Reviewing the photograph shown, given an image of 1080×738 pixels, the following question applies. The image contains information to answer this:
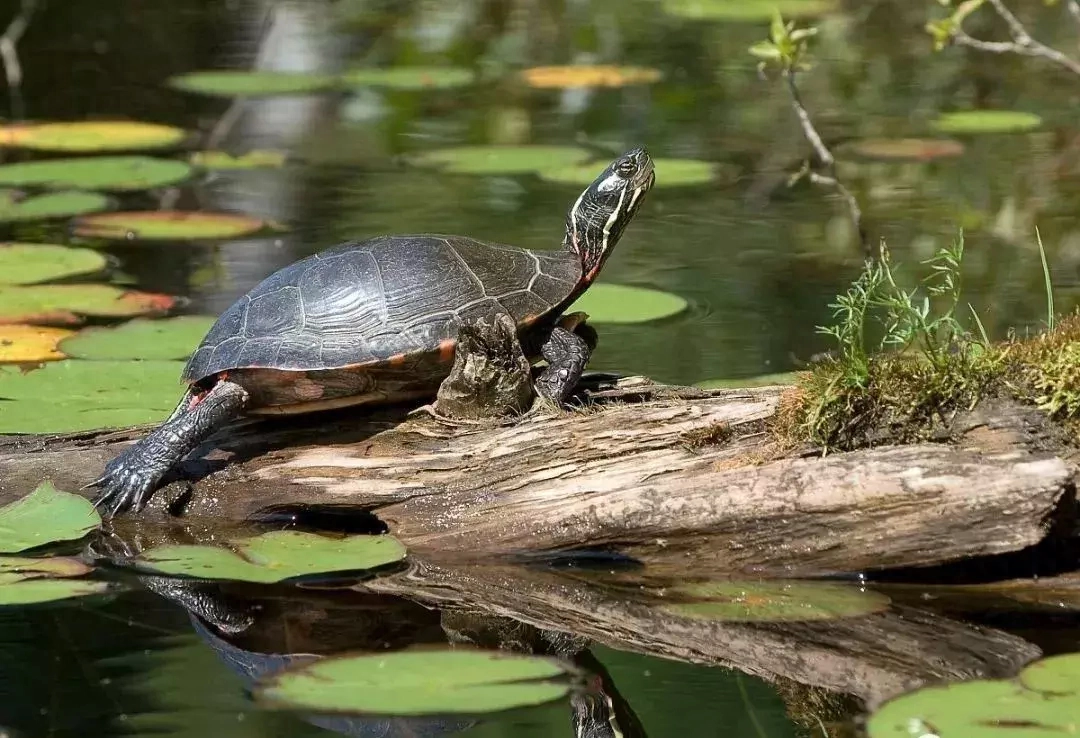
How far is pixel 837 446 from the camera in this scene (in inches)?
157

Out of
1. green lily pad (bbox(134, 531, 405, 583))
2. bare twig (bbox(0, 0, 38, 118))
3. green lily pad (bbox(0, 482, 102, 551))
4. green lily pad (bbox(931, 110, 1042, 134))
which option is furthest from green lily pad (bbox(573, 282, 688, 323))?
bare twig (bbox(0, 0, 38, 118))

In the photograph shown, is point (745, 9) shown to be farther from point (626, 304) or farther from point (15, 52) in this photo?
point (626, 304)

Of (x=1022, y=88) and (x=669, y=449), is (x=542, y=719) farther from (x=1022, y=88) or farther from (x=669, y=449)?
(x=1022, y=88)

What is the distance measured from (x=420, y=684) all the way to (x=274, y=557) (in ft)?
3.09

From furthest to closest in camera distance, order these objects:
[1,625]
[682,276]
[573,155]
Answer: [573,155]
[682,276]
[1,625]

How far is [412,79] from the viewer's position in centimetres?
1173

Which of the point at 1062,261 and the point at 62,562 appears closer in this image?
the point at 62,562

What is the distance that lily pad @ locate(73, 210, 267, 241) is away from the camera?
25.9ft

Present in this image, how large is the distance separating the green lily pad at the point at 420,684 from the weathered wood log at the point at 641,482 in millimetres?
695

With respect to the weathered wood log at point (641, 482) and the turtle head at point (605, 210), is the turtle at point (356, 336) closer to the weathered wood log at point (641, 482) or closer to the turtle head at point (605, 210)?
the weathered wood log at point (641, 482)

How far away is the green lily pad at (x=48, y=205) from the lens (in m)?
8.15

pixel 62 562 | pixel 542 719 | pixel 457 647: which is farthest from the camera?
pixel 62 562

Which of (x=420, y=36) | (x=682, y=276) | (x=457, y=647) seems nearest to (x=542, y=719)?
(x=457, y=647)

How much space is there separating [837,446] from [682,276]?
10.7 ft
